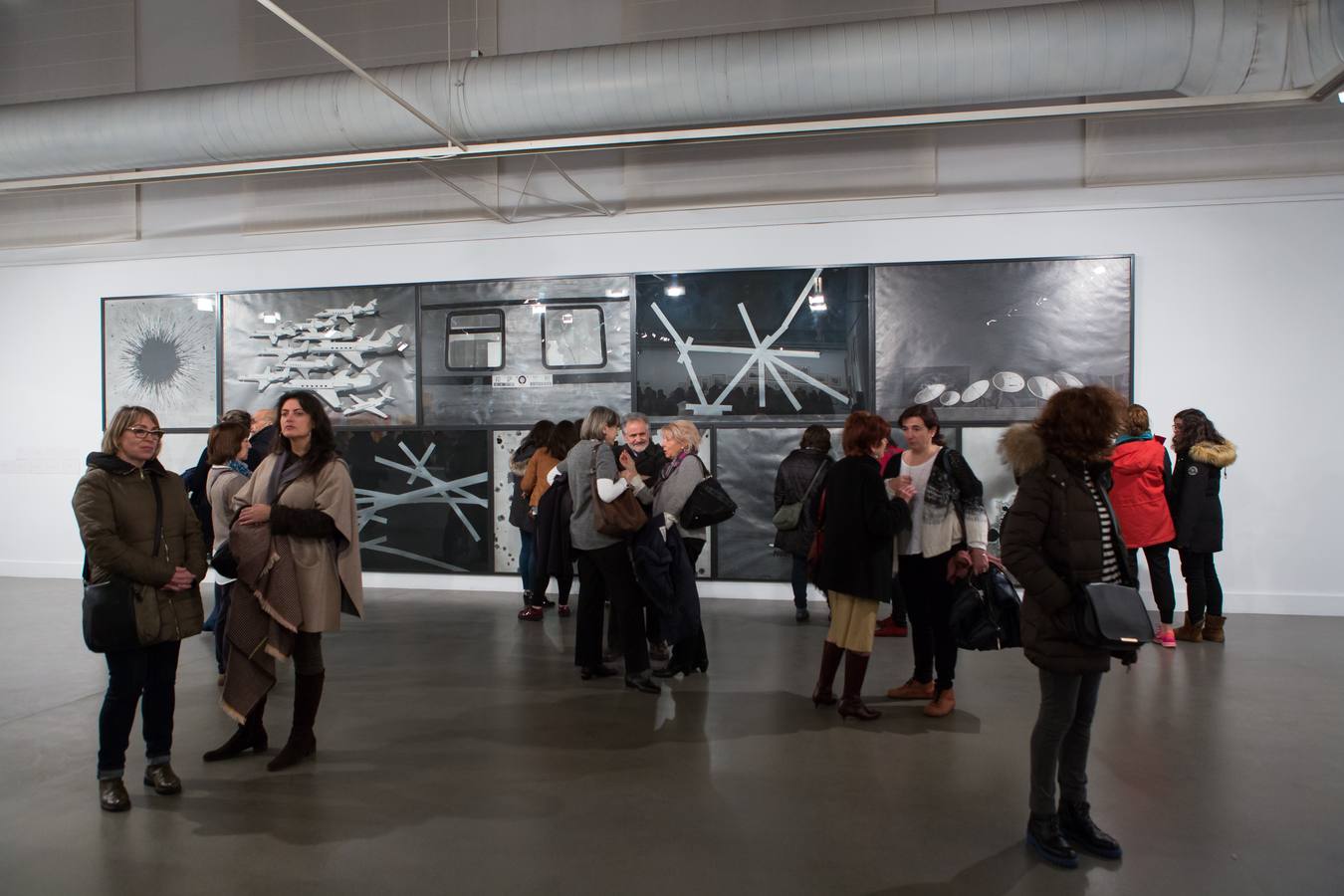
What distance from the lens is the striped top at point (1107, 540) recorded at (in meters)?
2.83

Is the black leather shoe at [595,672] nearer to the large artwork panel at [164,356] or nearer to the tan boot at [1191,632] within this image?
the tan boot at [1191,632]

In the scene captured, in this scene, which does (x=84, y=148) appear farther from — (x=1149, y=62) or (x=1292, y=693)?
(x=1292, y=693)

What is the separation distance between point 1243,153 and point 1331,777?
529 cm

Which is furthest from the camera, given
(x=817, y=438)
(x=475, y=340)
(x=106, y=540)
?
(x=475, y=340)

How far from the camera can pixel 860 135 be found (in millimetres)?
7293

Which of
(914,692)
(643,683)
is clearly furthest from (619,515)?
(914,692)

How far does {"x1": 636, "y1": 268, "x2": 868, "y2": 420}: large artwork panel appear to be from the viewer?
7398 mm

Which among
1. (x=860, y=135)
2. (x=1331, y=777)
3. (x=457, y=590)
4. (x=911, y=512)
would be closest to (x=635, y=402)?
(x=457, y=590)

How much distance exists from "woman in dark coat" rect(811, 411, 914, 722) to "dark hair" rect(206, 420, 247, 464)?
3.18m

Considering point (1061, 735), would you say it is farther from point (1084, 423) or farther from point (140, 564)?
point (140, 564)

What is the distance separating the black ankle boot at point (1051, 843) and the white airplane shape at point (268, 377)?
760cm

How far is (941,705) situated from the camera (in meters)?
4.31

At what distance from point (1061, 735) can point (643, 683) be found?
244 centimetres

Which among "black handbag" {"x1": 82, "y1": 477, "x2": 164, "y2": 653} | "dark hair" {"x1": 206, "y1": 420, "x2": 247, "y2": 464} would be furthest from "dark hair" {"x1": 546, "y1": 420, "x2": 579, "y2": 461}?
"black handbag" {"x1": 82, "y1": 477, "x2": 164, "y2": 653}
